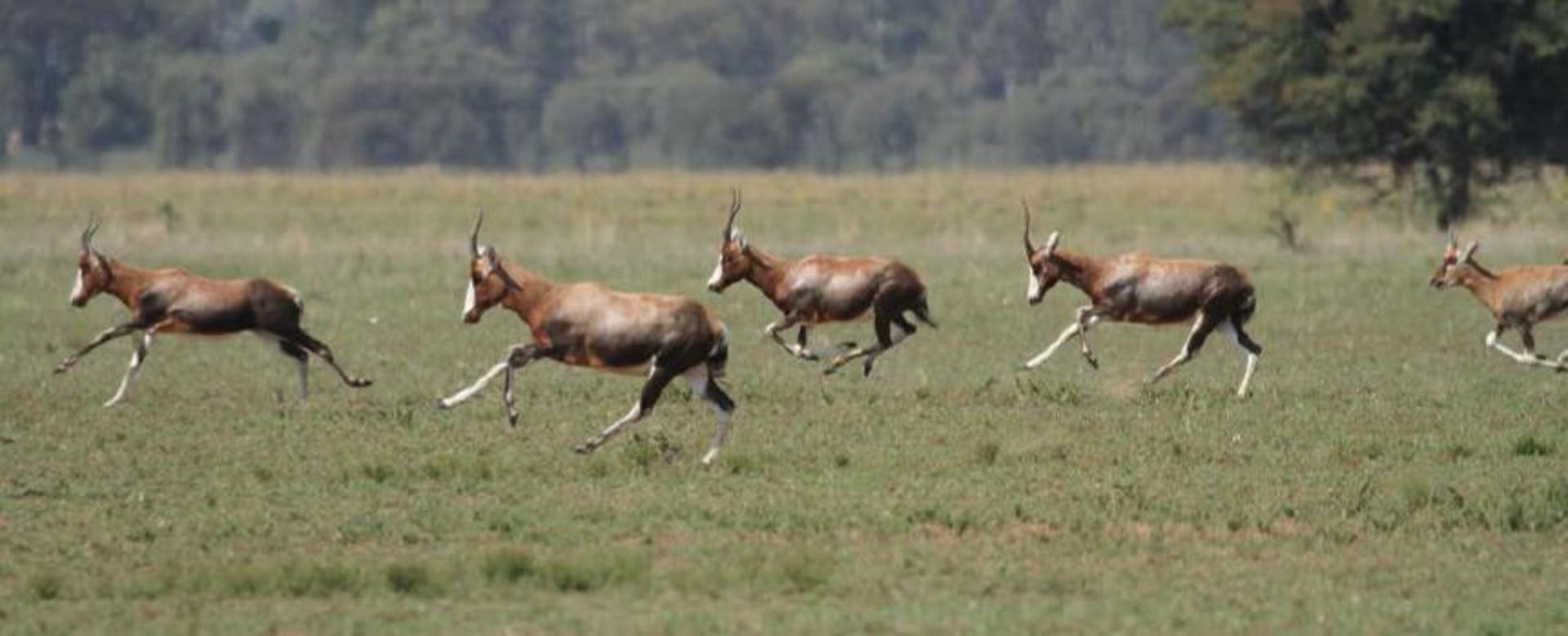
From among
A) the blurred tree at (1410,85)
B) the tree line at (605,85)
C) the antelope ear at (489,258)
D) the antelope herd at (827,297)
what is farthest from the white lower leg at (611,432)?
the tree line at (605,85)

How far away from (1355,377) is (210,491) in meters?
10.9

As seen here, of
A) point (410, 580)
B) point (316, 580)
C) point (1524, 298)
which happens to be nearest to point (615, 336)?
point (410, 580)

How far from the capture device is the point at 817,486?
1719 centimetres

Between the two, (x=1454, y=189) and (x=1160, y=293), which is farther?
(x=1454, y=189)

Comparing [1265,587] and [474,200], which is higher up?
[1265,587]

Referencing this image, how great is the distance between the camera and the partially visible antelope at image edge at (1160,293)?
22281mm

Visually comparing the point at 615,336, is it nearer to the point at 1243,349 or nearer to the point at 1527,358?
the point at 1243,349

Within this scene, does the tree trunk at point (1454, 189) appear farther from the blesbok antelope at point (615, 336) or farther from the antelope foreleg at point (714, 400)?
the blesbok antelope at point (615, 336)

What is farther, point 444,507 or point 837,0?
point 837,0

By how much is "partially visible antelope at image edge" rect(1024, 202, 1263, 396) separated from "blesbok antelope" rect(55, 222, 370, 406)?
536 centimetres

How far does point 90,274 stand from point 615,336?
20.6 feet

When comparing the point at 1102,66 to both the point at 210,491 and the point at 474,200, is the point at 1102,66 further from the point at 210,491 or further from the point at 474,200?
the point at 210,491

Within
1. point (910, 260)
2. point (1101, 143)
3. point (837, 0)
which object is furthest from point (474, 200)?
point (837, 0)

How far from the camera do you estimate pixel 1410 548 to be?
1513 centimetres
